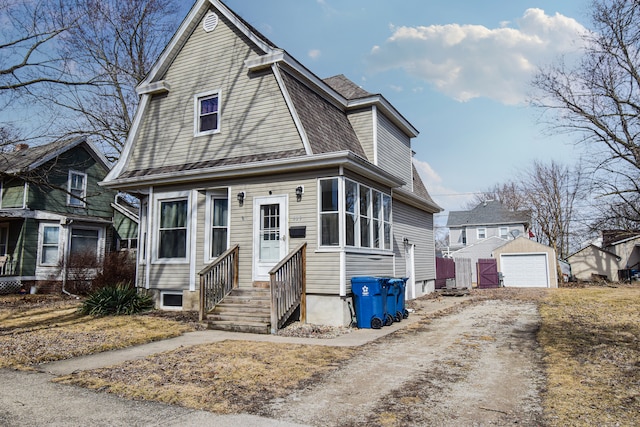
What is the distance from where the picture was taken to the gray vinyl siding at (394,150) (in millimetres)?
13969

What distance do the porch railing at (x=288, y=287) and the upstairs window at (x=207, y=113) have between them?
185 inches

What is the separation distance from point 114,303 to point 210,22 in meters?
8.34

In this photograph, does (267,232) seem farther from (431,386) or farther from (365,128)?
(431,386)

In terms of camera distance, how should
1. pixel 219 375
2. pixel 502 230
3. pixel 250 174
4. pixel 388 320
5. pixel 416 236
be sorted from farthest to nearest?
1. pixel 502 230
2. pixel 416 236
3. pixel 250 174
4. pixel 388 320
5. pixel 219 375

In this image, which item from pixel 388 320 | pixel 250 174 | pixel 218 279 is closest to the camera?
pixel 388 320

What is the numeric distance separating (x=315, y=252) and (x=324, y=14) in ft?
25.5

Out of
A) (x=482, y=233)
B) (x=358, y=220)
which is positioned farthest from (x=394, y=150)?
(x=482, y=233)

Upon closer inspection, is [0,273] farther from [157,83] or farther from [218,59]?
[218,59]

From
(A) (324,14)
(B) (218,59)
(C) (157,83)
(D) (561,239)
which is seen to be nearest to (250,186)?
(B) (218,59)

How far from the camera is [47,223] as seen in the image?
64.6 feet

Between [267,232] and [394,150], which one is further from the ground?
[394,150]

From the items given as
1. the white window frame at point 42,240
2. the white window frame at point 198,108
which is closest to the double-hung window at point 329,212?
the white window frame at point 198,108

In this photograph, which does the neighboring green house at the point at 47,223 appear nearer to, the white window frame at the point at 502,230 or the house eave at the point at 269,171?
the house eave at the point at 269,171

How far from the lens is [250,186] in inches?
436
